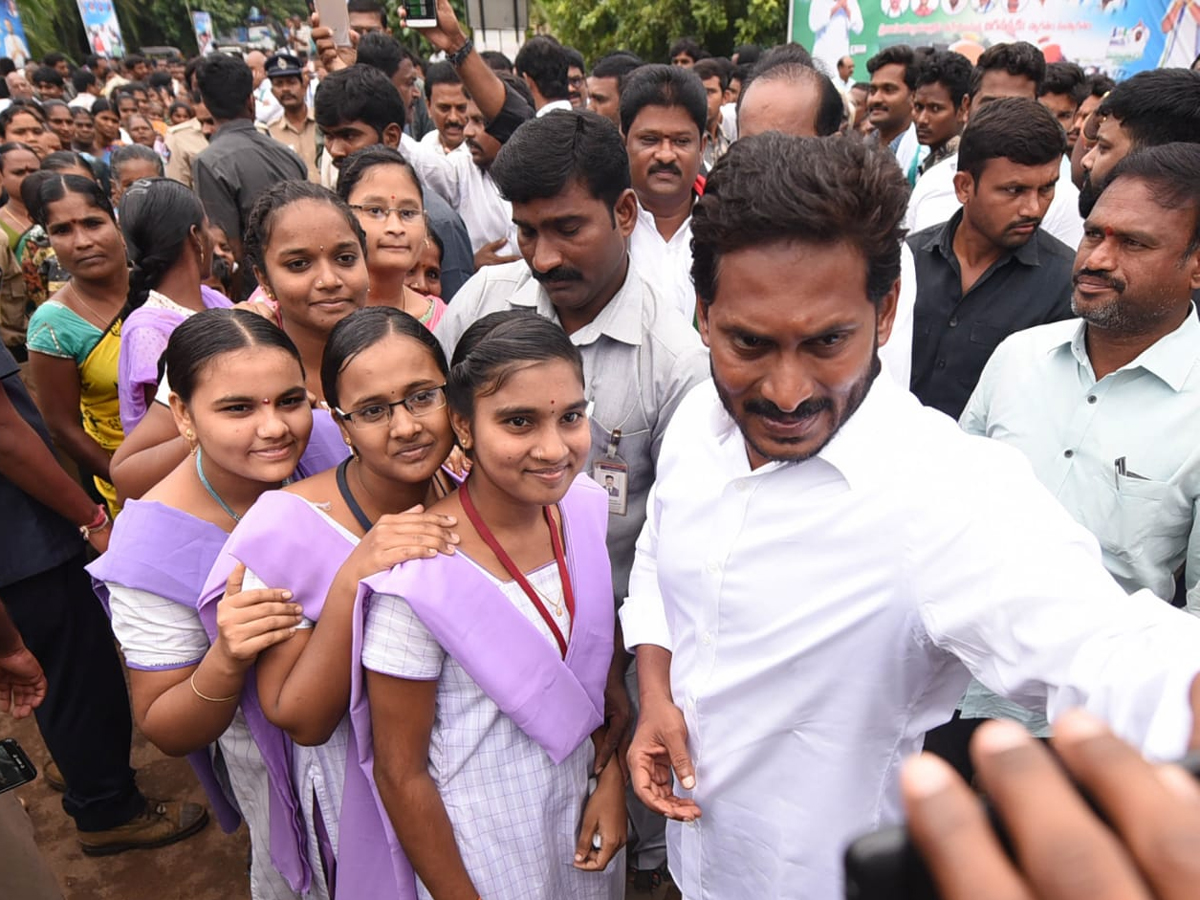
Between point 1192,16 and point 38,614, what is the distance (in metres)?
13.0

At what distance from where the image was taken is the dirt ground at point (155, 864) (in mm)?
2572

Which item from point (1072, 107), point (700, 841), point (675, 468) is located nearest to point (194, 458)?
point (675, 468)

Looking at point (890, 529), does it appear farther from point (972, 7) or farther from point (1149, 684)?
point (972, 7)

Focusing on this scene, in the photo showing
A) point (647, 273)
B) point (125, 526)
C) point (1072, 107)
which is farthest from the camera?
point (1072, 107)

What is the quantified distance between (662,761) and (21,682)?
1.90 m

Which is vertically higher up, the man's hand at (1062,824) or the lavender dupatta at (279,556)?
the man's hand at (1062,824)

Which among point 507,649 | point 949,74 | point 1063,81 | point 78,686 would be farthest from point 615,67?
point 507,649

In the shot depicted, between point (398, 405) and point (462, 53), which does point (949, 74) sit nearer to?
point (462, 53)

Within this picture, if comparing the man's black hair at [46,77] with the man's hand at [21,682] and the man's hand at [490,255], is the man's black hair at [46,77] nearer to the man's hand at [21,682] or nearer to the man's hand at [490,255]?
the man's hand at [490,255]

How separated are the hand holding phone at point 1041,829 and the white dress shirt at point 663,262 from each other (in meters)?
2.50

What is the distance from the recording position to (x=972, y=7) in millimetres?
11117

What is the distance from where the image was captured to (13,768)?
1478 millimetres

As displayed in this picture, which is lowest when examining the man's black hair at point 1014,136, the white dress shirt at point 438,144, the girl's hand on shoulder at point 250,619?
the girl's hand on shoulder at point 250,619

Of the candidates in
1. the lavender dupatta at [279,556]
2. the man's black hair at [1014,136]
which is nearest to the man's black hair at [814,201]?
the lavender dupatta at [279,556]
